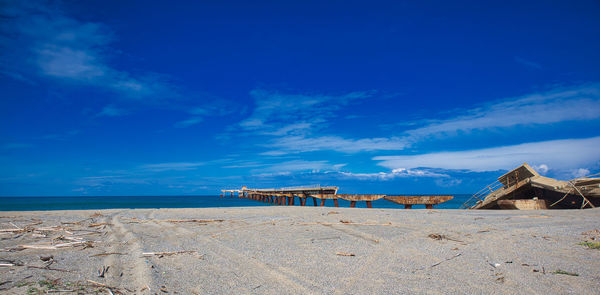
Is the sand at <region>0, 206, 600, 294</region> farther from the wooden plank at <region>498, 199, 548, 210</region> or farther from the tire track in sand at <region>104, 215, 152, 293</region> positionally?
the wooden plank at <region>498, 199, 548, 210</region>

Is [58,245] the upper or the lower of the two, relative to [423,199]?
lower

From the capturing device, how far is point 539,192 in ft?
56.3

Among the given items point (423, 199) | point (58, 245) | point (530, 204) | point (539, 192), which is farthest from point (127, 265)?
point (539, 192)

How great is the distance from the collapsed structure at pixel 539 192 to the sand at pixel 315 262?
27.9ft

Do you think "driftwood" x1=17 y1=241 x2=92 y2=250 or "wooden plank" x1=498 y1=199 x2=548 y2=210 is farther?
"wooden plank" x1=498 y1=199 x2=548 y2=210

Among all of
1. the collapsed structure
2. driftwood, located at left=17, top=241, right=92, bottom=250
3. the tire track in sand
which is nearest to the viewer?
the tire track in sand

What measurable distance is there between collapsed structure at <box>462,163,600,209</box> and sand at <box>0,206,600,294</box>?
8.51 m

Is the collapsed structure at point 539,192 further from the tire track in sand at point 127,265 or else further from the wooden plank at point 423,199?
the tire track in sand at point 127,265

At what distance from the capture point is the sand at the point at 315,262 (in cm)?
346

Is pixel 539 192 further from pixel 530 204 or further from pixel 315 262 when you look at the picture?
pixel 315 262

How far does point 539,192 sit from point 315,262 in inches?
702

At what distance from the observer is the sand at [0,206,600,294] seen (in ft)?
11.3

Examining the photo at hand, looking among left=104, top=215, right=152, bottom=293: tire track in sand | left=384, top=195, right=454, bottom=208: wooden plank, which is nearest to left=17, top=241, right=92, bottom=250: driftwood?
left=104, top=215, right=152, bottom=293: tire track in sand

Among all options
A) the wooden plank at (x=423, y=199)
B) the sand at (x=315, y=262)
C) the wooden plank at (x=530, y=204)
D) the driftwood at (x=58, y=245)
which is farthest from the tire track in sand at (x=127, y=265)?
A: the wooden plank at (x=530, y=204)
